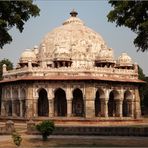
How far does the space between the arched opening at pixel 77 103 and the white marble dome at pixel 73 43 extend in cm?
391

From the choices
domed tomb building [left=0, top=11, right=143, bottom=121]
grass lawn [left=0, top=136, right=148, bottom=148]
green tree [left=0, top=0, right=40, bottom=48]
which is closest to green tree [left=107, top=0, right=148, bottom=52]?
green tree [left=0, top=0, right=40, bottom=48]

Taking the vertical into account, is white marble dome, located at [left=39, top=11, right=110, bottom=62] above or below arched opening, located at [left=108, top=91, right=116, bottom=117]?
above

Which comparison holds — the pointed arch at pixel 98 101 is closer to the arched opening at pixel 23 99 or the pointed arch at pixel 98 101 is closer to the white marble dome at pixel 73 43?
the white marble dome at pixel 73 43

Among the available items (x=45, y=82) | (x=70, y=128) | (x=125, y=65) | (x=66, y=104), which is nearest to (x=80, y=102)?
(x=66, y=104)

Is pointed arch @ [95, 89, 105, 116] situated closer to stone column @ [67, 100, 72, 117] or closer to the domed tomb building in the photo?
the domed tomb building

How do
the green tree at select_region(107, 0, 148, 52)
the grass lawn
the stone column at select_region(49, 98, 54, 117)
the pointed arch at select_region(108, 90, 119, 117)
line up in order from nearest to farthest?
the green tree at select_region(107, 0, 148, 52) < the grass lawn < the stone column at select_region(49, 98, 54, 117) < the pointed arch at select_region(108, 90, 119, 117)

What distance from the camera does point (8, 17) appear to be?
61.8 feet

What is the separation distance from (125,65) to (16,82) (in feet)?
41.7

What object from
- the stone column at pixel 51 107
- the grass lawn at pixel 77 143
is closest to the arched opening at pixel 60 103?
the stone column at pixel 51 107

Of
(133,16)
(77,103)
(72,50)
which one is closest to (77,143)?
(133,16)

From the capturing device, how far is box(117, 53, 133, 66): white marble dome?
1975 inches

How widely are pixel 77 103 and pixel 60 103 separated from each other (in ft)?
5.67

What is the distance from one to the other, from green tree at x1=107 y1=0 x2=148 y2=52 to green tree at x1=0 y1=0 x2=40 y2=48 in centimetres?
330

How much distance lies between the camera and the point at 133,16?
18.9 m
